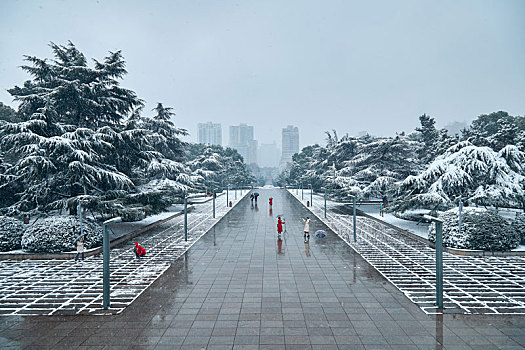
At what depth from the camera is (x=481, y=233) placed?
13.7 meters

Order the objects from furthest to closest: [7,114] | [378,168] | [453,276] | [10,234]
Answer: [7,114] → [378,168] → [10,234] → [453,276]

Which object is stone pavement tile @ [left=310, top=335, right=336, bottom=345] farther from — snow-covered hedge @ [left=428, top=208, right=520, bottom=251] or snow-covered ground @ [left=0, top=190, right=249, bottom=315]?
snow-covered hedge @ [left=428, top=208, right=520, bottom=251]

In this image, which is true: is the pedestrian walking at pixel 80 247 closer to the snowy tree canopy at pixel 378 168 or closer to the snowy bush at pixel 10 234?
the snowy bush at pixel 10 234

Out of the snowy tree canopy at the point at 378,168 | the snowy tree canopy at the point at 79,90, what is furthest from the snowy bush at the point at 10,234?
the snowy tree canopy at the point at 378,168

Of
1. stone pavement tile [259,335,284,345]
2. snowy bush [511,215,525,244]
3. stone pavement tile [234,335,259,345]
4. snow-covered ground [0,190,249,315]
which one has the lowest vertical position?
stone pavement tile [234,335,259,345]

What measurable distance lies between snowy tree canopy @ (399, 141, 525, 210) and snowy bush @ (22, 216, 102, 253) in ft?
57.7

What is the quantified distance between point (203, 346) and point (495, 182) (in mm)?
18600

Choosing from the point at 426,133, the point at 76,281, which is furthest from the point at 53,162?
the point at 426,133

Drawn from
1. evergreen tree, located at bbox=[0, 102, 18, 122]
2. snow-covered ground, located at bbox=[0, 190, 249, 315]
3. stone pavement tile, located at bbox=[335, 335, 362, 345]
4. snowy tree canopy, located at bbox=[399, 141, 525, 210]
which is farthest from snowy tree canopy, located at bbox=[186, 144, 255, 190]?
stone pavement tile, located at bbox=[335, 335, 362, 345]

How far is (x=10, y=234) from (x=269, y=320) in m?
13.3

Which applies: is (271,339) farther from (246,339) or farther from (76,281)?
(76,281)

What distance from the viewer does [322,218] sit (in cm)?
2744

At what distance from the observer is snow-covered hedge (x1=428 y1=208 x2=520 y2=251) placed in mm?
13500

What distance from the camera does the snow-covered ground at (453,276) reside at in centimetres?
866
